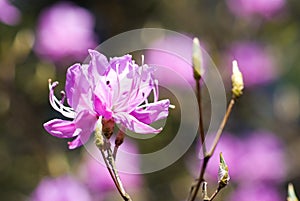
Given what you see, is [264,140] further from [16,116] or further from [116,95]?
[116,95]

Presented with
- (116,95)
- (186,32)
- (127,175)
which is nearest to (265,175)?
(127,175)

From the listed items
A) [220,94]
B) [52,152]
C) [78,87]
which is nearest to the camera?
[78,87]

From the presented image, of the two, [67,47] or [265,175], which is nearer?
[67,47]

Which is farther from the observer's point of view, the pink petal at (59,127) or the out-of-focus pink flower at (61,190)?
the out-of-focus pink flower at (61,190)

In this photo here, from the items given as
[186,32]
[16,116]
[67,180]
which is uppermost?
[186,32]

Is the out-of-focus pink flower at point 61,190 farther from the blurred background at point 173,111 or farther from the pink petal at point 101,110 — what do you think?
the pink petal at point 101,110

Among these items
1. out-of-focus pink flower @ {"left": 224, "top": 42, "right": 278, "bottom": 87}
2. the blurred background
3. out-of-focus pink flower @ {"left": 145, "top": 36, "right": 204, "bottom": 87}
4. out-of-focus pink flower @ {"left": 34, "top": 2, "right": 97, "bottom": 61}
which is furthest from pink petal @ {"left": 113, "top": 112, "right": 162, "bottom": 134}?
out-of-focus pink flower @ {"left": 224, "top": 42, "right": 278, "bottom": 87}

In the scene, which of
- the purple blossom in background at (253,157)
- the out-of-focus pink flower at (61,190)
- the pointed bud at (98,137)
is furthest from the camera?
the purple blossom in background at (253,157)

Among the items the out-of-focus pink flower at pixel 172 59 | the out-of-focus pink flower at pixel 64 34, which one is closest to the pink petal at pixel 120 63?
the out-of-focus pink flower at pixel 64 34
